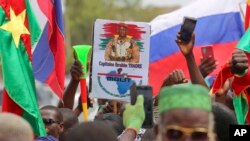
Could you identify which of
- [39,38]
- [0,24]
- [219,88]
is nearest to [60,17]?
[39,38]

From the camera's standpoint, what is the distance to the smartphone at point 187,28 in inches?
289

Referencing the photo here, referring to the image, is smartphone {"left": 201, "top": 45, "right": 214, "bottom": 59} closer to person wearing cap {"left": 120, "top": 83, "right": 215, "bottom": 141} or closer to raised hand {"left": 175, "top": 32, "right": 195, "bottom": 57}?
raised hand {"left": 175, "top": 32, "right": 195, "bottom": 57}

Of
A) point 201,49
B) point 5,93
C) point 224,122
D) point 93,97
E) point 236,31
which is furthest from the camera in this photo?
point 236,31

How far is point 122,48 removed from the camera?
8.28 meters

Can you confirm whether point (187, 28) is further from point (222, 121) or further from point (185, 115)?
point (185, 115)

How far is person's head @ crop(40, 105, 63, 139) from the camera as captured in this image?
25.0 feet

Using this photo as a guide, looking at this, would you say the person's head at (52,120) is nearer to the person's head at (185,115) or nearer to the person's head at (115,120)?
the person's head at (115,120)

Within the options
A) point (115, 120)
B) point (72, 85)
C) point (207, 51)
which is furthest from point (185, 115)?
point (207, 51)

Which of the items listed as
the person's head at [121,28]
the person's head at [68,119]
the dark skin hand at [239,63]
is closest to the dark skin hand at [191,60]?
the dark skin hand at [239,63]

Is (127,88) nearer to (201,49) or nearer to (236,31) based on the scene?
(201,49)

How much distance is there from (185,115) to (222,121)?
1315 mm

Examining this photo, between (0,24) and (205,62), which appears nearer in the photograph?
(0,24)

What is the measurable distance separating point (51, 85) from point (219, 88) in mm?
1597

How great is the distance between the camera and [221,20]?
10453mm
